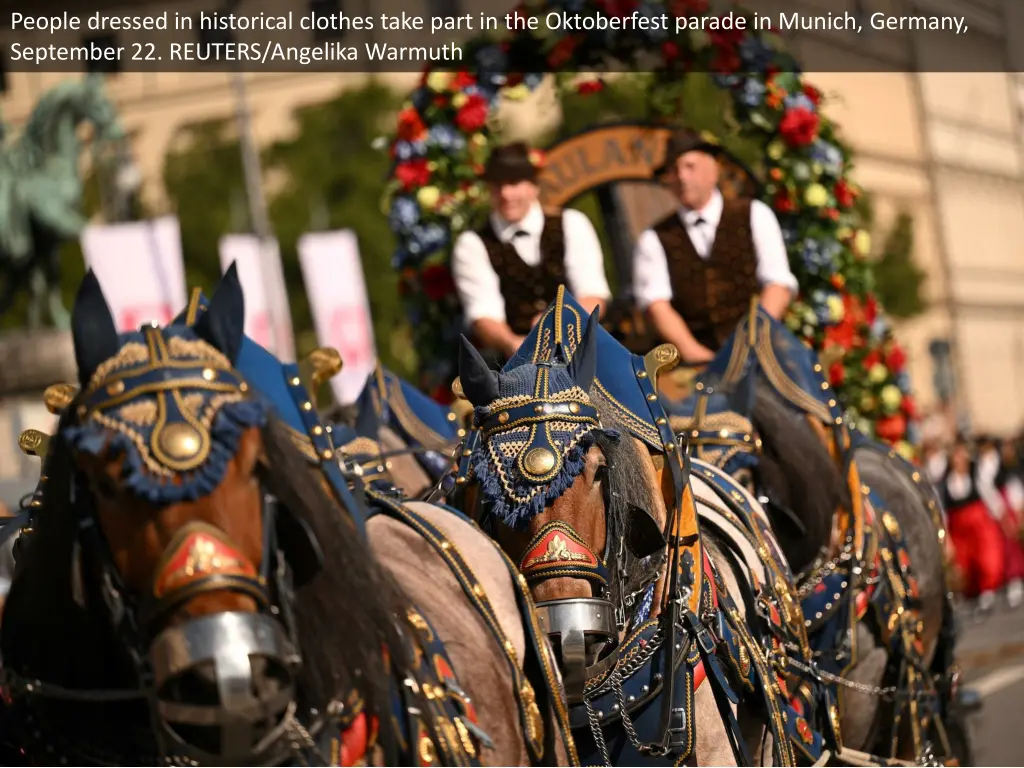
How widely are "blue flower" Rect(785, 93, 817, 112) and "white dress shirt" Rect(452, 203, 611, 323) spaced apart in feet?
5.19

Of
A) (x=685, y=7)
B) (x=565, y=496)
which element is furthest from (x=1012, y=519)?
(x=565, y=496)

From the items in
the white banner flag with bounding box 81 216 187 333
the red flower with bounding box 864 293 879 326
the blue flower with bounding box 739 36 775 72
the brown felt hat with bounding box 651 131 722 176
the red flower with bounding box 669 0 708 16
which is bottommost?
the red flower with bounding box 864 293 879 326

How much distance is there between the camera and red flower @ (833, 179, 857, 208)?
29.3ft

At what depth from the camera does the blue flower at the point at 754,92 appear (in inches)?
346

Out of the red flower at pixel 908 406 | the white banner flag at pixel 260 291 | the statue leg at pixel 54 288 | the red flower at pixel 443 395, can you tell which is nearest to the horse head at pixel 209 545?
the red flower at pixel 443 395

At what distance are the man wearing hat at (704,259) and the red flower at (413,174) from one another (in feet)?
4.59

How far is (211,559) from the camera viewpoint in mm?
2834

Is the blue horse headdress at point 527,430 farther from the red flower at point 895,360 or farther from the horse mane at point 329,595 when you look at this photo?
the red flower at point 895,360

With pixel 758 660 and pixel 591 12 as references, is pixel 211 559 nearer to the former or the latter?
pixel 758 660

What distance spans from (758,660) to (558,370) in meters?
1.09

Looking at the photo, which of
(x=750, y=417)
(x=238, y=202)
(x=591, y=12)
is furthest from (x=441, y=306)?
(x=238, y=202)

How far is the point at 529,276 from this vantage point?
7.57m

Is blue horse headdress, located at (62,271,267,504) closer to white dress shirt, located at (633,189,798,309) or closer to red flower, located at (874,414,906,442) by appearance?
white dress shirt, located at (633,189,798,309)

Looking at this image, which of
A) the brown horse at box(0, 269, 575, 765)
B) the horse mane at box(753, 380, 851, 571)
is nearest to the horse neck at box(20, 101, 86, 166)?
the horse mane at box(753, 380, 851, 571)
